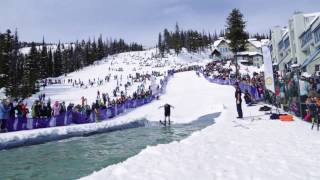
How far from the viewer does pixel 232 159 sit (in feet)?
29.7

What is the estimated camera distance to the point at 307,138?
11.8 m

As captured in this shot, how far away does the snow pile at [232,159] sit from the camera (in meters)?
7.57

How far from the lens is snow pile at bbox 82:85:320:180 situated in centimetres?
757

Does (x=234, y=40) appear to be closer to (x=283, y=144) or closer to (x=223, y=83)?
(x=223, y=83)

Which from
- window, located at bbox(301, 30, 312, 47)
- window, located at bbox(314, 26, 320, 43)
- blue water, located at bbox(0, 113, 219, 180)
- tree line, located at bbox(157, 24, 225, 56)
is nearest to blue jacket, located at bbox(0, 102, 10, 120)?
blue water, located at bbox(0, 113, 219, 180)

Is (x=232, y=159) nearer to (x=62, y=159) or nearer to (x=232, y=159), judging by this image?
(x=232, y=159)

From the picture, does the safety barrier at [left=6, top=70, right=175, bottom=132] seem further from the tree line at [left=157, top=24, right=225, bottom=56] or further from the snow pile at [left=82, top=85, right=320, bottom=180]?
the tree line at [left=157, top=24, right=225, bottom=56]

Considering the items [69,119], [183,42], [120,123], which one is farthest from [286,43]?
[183,42]

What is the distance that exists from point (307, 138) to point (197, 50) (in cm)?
16797

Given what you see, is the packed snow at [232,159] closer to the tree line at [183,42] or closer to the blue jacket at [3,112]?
the blue jacket at [3,112]

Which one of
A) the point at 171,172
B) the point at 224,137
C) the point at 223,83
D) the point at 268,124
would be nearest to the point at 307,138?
the point at 224,137

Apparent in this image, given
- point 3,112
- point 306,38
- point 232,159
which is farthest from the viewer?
point 306,38

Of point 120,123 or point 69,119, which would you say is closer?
point 69,119

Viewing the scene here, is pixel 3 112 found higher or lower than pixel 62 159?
higher
